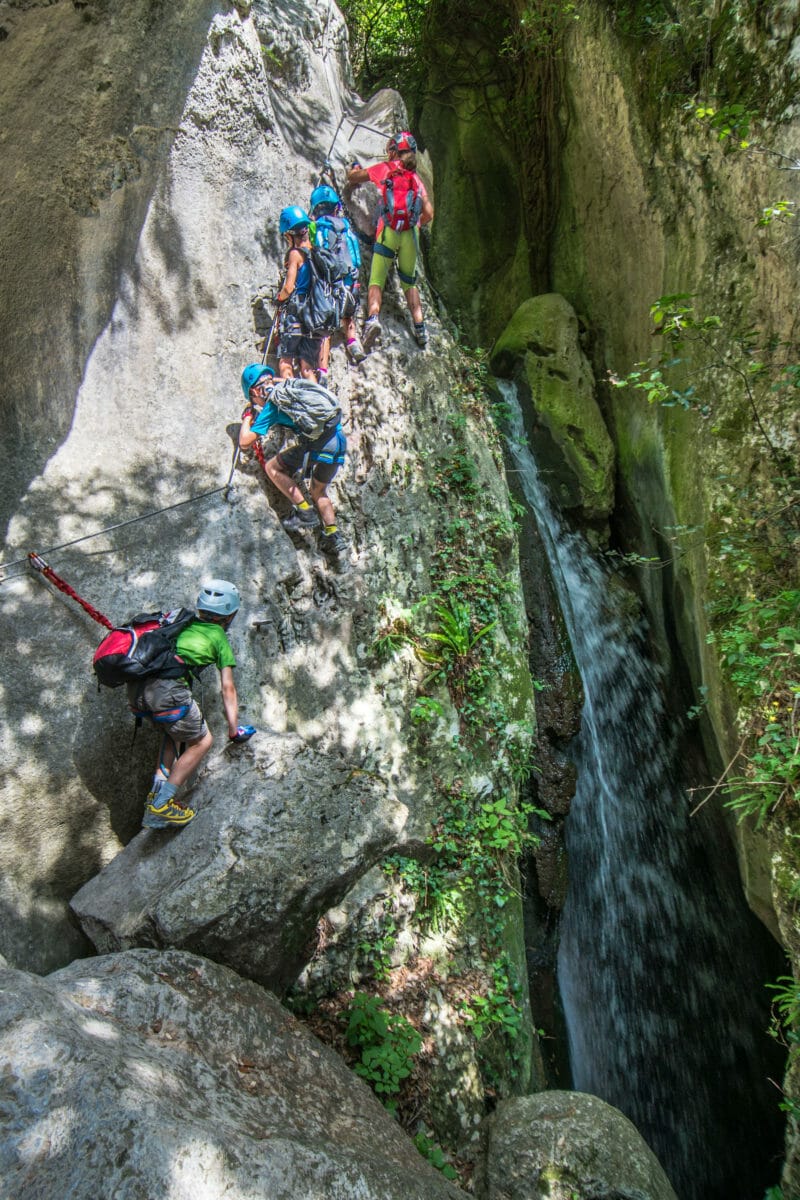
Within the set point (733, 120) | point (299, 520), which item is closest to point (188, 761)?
point (299, 520)

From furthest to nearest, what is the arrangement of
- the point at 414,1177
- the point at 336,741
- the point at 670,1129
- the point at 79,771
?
the point at 670,1129
the point at 336,741
the point at 79,771
the point at 414,1177

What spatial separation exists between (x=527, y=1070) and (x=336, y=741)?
295 cm

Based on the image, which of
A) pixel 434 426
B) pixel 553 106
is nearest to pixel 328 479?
pixel 434 426

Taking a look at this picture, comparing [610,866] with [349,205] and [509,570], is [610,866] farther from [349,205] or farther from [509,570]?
[349,205]

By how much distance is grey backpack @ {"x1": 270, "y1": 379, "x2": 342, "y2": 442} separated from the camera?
5.52 meters

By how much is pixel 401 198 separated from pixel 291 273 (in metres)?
1.75

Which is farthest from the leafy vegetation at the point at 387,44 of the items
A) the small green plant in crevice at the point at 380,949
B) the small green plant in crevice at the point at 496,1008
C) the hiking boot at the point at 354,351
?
the small green plant in crevice at the point at 496,1008

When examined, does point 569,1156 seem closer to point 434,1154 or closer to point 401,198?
point 434,1154

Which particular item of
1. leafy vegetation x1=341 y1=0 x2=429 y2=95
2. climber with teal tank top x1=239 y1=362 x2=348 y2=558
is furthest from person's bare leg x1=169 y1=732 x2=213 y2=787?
leafy vegetation x1=341 y1=0 x2=429 y2=95

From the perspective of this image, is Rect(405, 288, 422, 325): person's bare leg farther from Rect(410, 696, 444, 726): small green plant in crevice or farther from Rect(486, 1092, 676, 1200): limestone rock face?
Rect(486, 1092, 676, 1200): limestone rock face

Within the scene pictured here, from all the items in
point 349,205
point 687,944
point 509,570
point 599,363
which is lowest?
point 687,944

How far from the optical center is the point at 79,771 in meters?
4.51

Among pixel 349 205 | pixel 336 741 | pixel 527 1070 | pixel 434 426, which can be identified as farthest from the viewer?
pixel 349 205

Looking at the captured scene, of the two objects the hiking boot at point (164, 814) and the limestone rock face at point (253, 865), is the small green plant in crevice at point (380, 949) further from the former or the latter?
the hiking boot at point (164, 814)
